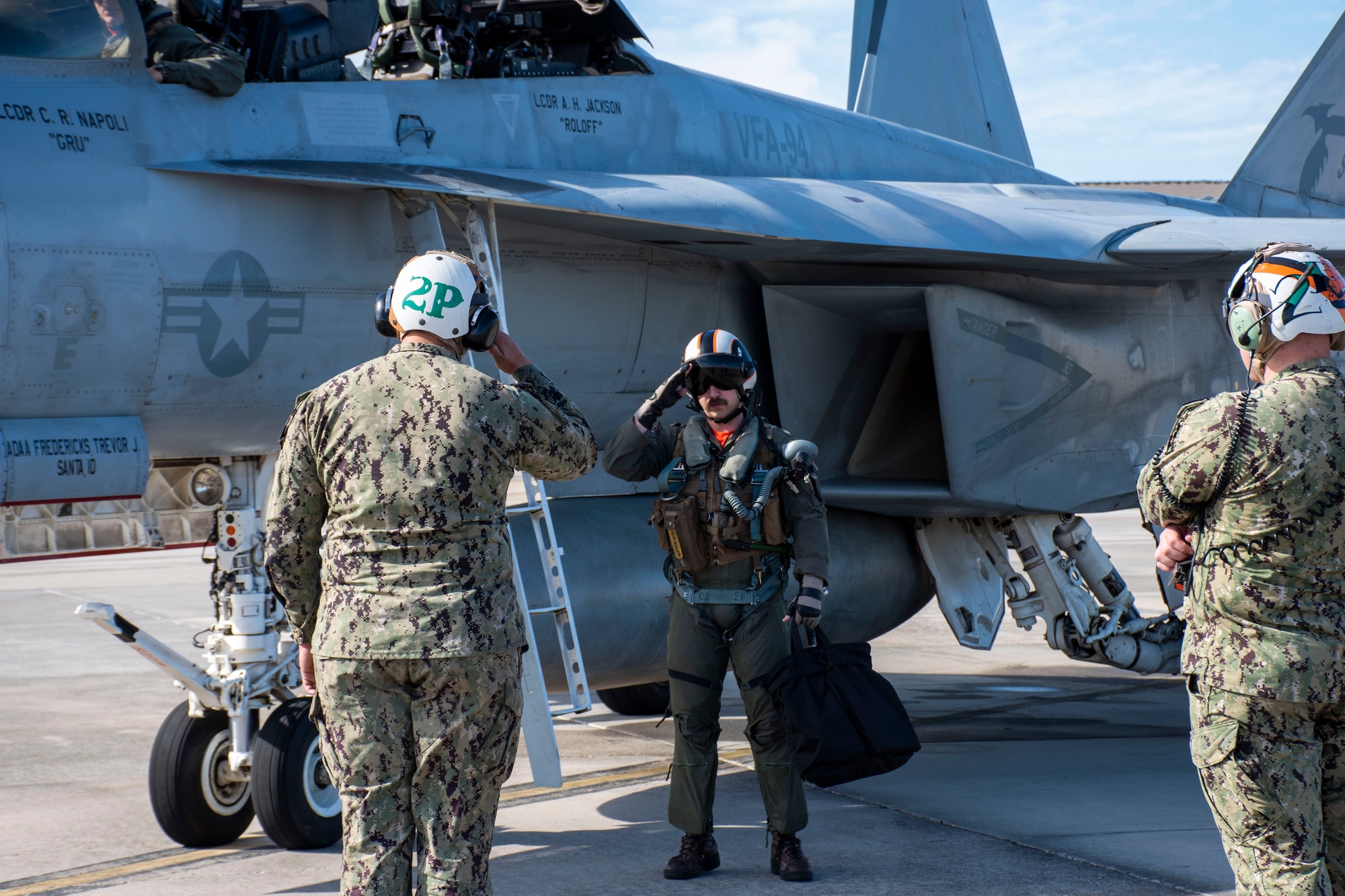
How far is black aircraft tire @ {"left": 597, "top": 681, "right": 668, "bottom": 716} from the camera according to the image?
27.7 ft

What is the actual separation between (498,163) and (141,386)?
5.68ft

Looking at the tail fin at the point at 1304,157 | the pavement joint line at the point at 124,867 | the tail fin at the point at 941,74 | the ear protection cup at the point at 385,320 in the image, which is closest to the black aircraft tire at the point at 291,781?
the pavement joint line at the point at 124,867

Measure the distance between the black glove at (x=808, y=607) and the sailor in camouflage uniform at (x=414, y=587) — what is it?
62.3 inches

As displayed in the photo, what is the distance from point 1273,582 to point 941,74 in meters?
9.28

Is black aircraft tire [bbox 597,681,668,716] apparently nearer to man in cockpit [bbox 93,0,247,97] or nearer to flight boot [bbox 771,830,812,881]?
flight boot [bbox 771,830,812,881]

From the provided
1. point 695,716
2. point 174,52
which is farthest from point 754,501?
point 174,52

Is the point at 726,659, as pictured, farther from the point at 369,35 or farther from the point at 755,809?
the point at 369,35

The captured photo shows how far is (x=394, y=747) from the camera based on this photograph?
10.2ft

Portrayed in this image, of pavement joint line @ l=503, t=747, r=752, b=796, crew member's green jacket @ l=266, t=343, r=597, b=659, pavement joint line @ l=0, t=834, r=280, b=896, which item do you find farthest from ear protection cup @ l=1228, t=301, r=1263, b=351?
pavement joint line @ l=0, t=834, r=280, b=896

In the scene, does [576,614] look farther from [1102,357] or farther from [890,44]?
[890,44]

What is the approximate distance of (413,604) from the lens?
3111mm

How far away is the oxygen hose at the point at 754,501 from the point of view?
4.63m

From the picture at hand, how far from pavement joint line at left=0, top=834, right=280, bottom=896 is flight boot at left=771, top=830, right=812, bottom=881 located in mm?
1949

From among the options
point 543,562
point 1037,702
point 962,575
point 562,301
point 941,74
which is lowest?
point 1037,702
